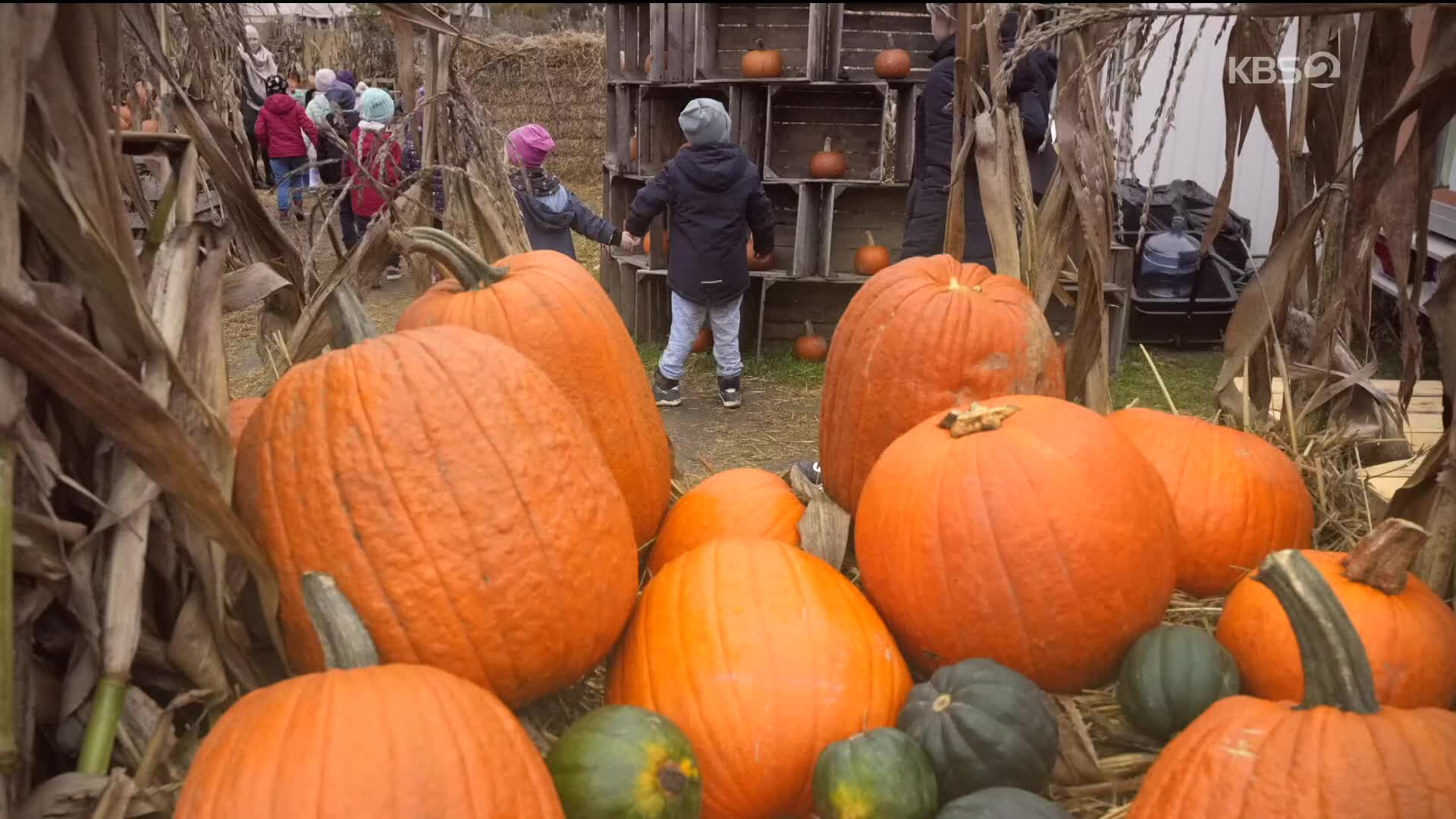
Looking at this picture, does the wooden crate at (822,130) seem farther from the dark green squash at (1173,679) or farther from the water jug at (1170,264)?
the dark green squash at (1173,679)

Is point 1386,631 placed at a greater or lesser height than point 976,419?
lesser

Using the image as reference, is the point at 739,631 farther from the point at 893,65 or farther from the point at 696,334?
the point at 893,65

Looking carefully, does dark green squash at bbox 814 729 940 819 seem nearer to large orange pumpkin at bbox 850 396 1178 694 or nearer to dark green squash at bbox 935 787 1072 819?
dark green squash at bbox 935 787 1072 819

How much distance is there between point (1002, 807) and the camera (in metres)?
1.37

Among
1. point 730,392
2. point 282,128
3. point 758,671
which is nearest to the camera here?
point 758,671

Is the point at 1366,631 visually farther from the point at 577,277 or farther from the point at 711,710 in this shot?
the point at 577,277

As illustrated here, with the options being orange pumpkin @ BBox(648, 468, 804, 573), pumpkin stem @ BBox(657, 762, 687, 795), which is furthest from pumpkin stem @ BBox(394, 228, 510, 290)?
pumpkin stem @ BBox(657, 762, 687, 795)

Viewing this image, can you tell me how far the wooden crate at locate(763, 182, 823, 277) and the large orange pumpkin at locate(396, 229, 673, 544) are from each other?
19.6 feet

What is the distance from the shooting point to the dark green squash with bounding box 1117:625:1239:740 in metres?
1.66

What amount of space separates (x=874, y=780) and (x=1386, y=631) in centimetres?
92

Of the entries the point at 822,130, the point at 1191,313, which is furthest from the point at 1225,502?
the point at 822,130

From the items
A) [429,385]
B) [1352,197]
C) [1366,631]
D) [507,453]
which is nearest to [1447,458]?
[1366,631]

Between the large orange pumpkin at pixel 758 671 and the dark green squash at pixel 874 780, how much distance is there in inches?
3.7

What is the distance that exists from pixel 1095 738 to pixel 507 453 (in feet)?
3.88
